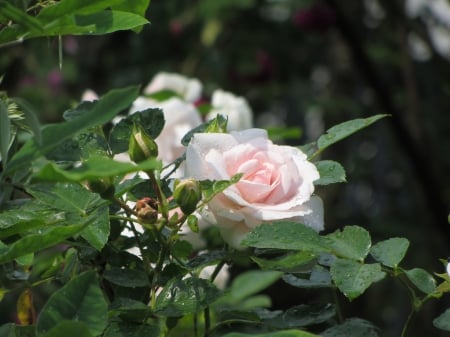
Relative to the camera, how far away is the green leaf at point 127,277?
0.73 m

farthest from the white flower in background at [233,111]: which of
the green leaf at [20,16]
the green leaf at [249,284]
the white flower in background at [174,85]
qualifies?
the green leaf at [249,284]

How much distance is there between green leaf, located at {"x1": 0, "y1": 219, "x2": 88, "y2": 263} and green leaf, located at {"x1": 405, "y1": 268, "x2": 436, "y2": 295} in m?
0.25

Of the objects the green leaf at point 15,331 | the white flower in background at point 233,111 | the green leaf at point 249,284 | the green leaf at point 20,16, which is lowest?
the white flower in background at point 233,111

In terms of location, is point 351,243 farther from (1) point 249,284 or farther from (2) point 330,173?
(1) point 249,284

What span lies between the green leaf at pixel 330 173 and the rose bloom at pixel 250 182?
20 millimetres

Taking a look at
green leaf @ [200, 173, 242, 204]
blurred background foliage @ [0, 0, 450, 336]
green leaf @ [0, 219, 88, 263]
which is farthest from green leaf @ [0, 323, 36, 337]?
blurred background foliage @ [0, 0, 450, 336]

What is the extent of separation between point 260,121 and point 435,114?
0.81m

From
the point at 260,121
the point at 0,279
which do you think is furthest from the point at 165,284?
the point at 260,121

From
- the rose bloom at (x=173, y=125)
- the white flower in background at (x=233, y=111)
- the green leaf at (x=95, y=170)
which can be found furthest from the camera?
the white flower in background at (x=233, y=111)

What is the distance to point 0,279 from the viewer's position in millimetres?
825

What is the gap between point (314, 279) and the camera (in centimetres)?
79

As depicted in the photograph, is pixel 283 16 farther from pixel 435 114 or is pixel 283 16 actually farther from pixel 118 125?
pixel 118 125

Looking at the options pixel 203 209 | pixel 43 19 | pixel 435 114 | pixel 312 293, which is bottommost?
pixel 312 293

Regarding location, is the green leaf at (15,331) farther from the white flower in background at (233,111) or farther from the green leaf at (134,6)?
the white flower in background at (233,111)
